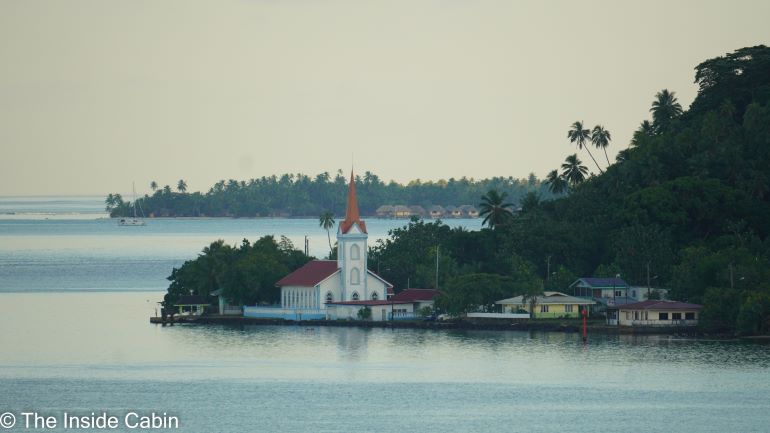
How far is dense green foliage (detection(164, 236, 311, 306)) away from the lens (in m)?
122

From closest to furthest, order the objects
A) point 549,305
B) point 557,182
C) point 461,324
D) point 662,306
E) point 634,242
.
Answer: point 662,306 → point 461,324 → point 549,305 → point 634,242 → point 557,182

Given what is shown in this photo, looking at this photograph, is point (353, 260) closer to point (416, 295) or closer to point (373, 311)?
point (373, 311)

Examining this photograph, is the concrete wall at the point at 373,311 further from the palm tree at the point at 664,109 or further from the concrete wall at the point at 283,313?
the palm tree at the point at 664,109

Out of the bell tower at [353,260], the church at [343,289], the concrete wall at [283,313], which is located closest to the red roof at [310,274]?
the church at [343,289]

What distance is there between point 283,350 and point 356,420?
27.6 m

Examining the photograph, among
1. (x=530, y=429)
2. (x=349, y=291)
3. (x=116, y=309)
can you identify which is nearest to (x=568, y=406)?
(x=530, y=429)

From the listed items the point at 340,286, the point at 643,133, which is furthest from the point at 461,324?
the point at 643,133

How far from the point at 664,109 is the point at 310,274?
66732mm

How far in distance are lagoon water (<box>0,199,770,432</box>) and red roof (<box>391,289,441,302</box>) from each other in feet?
21.7

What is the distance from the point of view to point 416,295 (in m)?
121

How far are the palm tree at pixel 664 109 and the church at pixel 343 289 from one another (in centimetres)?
6195

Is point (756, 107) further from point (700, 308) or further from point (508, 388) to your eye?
point (508, 388)

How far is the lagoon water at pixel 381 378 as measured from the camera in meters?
77.2

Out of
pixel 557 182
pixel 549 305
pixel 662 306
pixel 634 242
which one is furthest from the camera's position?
pixel 557 182
